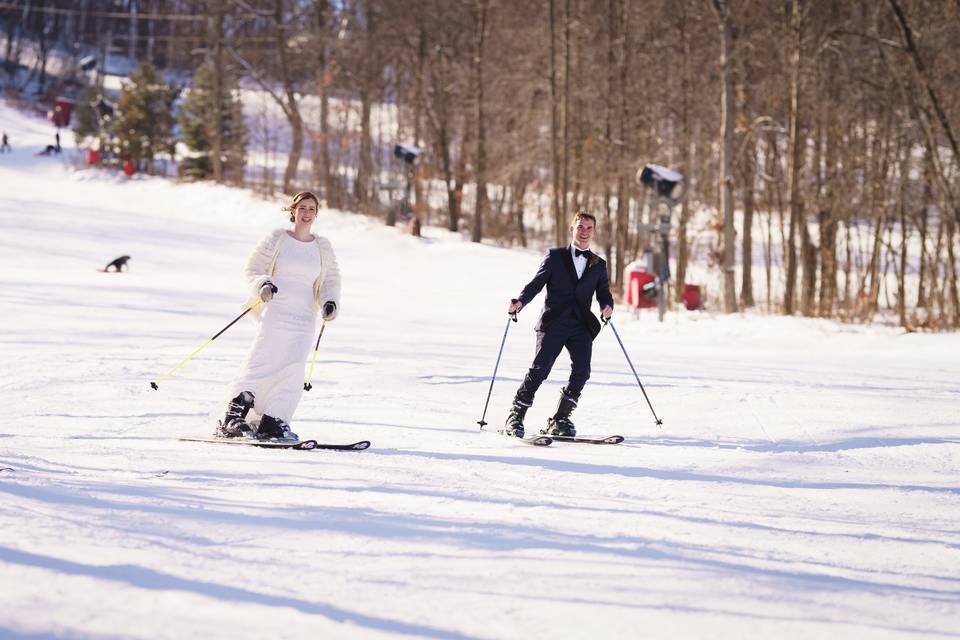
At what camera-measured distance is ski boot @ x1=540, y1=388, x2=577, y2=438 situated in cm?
808

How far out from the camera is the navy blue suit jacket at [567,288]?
820 cm

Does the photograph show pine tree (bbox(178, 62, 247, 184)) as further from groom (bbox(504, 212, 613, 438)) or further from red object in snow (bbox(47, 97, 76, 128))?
groom (bbox(504, 212, 613, 438))

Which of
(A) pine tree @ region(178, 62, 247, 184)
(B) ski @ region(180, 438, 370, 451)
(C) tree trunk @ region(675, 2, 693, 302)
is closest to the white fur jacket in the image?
(B) ski @ region(180, 438, 370, 451)

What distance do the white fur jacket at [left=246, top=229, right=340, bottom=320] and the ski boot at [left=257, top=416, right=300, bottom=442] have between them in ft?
2.52

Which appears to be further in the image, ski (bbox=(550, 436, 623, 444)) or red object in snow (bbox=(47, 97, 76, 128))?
red object in snow (bbox=(47, 97, 76, 128))

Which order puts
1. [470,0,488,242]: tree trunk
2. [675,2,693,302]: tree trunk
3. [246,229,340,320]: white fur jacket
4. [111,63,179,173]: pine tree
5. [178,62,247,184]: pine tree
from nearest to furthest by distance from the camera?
[246,229,340,320]: white fur jacket
[675,2,693,302]: tree trunk
[470,0,488,242]: tree trunk
[178,62,247,184]: pine tree
[111,63,179,173]: pine tree

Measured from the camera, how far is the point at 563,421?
8.11 metres

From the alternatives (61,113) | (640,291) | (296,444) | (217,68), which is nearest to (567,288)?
(296,444)

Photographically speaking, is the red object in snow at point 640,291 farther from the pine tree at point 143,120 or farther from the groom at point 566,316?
the pine tree at point 143,120

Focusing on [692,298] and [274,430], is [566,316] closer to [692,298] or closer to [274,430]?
[274,430]

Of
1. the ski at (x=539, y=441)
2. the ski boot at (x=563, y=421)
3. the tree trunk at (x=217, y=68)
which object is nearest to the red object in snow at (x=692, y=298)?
the ski boot at (x=563, y=421)

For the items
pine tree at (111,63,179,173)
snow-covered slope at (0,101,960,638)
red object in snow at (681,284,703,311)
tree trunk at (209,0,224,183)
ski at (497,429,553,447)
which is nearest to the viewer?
snow-covered slope at (0,101,960,638)

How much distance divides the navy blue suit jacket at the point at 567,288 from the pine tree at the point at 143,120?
41228 millimetres

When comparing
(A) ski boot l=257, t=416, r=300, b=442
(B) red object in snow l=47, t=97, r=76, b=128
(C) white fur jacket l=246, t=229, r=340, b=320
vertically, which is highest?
(B) red object in snow l=47, t=97, r=76, b=128
